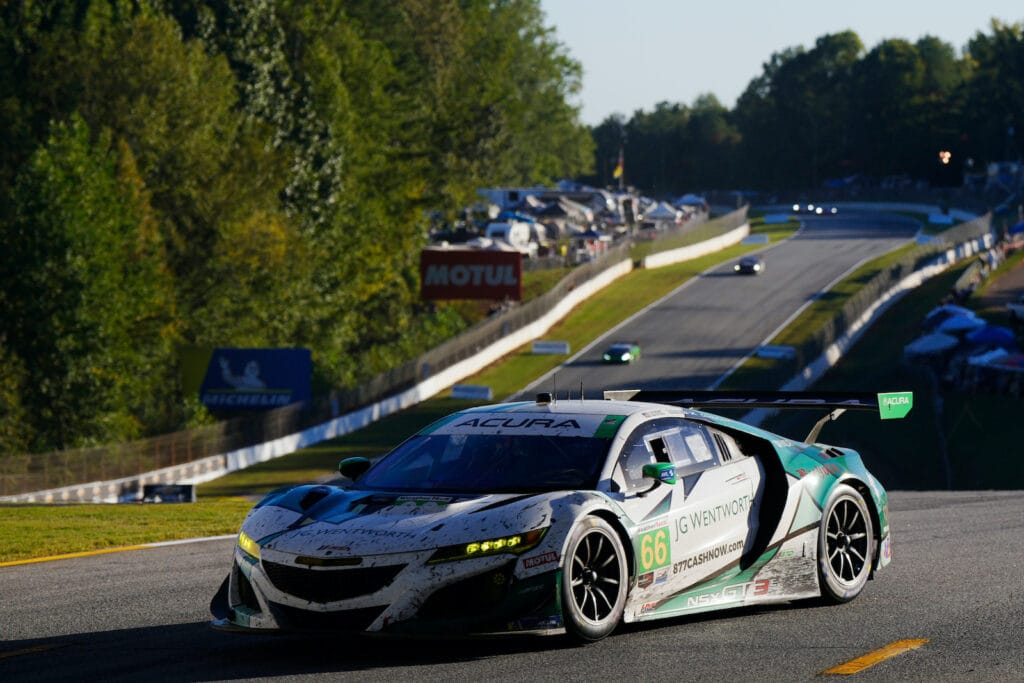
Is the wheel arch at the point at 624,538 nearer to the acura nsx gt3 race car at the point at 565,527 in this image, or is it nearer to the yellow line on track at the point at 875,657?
the acura nsx gt3 race car at the point at 565,527

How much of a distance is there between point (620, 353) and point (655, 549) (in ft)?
186

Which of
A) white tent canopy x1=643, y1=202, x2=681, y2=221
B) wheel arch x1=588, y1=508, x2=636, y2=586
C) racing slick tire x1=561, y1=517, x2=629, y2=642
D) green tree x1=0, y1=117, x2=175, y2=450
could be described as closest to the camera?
racing slick tire x1=561, y1=517, x2=629, y2=642

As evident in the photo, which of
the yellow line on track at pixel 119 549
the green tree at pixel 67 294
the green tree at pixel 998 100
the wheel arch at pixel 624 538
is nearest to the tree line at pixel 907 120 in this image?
the green tree at pixel 998 100

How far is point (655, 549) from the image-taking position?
8875 mm

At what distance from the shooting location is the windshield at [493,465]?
29.0 feet

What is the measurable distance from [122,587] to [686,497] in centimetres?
394

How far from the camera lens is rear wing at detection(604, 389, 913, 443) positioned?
35.0 ft

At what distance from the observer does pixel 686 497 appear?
9.33m

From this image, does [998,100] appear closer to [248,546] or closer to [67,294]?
[67,294]

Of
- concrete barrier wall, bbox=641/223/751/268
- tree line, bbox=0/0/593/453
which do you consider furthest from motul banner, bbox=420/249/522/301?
concrete barrier wall, bbox=641/223/751/268

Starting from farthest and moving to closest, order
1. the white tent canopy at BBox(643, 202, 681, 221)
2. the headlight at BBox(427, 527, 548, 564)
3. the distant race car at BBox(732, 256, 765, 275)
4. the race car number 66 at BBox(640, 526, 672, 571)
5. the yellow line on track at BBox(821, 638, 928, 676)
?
the white tent canopy at BBox(643, 202, 681, 221) → the distant race car at BBox(732, 256, 765, 275) → the race car number 66 at BBox(640, 526, 672, 571) → the headlight at BBox(427, 527, 548, 564) → the yellow line on track at BBox(821, 638, 928, 676)

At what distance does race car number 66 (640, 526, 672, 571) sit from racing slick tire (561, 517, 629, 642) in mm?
175

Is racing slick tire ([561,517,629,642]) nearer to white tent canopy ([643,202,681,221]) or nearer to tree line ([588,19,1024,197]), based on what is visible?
white tent canopy ([643,202,681,221])

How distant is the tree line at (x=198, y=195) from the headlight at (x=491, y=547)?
48.9 meters
